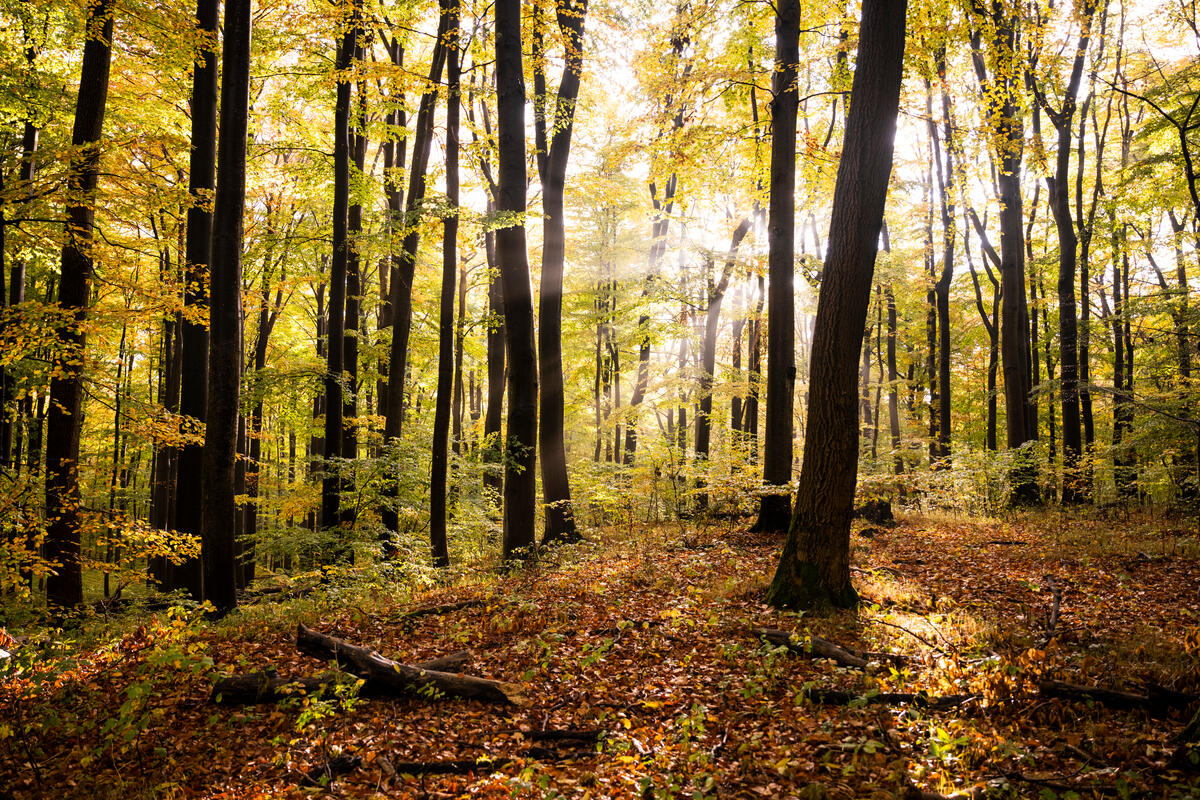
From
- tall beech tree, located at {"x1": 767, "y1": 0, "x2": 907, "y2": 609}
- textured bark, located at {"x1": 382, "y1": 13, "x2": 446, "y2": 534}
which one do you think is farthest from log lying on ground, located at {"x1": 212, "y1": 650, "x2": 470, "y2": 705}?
textured bark, located at {"x1": 382, "y1": 13, "x2": 446, "y2": 534}

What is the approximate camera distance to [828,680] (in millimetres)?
4766

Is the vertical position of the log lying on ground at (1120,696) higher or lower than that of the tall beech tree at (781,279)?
lower

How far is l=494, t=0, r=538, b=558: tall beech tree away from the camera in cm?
965

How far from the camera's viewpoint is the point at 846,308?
643 cm

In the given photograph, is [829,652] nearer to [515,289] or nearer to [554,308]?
[515,289]

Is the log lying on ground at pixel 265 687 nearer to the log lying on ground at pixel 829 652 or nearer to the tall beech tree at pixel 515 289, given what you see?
the log lying on ground at pixel 829 652

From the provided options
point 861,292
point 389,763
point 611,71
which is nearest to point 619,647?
point 389,763

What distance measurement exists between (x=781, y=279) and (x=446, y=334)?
6.25 metres

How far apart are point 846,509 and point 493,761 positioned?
14.2 ft

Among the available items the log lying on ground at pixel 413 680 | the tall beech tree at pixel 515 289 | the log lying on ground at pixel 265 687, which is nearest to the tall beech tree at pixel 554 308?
the tall beech tree at pixel 515 289

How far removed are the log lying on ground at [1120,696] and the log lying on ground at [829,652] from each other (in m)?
1.01

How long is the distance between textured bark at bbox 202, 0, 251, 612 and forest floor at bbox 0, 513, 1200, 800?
4.27 ft

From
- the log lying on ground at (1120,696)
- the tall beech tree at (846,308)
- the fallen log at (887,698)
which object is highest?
the tall beech tree at (846,308)

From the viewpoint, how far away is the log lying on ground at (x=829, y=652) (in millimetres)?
5031
